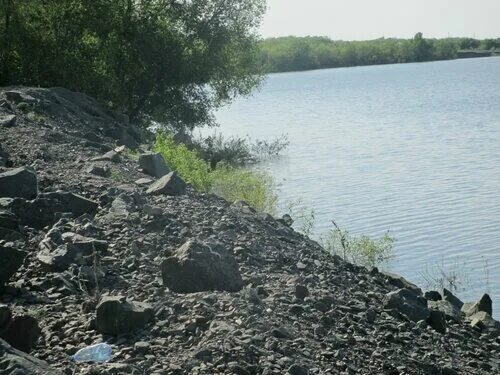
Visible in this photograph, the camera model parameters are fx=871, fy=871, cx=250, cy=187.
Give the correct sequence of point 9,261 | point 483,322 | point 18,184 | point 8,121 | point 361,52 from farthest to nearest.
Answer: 1. point 361,52
2. point 8,121
3. point 483,322
4. point 18,184
5. point 9,261

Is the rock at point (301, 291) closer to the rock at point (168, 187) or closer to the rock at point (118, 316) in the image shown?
the rock at point (118, 316)

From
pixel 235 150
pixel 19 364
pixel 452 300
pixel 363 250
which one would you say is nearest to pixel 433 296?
pixel 452 300

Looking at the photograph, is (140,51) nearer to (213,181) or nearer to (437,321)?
(213,181)

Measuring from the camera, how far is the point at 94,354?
8.04 metres

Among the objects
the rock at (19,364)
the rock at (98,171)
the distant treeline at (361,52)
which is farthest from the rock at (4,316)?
the distant treeline at (361,52)

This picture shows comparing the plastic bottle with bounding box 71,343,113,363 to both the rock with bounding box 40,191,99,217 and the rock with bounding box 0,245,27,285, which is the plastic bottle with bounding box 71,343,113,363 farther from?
the rock with bounding box 40,191,99,217

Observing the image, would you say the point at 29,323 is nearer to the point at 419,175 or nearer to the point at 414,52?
the point at 419,175

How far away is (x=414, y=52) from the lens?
17462cm

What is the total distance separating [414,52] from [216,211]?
165 meters

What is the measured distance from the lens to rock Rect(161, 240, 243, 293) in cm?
1002

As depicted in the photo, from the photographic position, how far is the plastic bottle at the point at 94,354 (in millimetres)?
7977

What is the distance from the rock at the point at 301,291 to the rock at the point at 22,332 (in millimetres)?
3786

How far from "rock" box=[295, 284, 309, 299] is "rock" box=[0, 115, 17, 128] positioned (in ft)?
33.2

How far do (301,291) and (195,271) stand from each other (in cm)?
160
